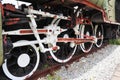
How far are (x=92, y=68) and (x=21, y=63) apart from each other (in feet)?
6.65

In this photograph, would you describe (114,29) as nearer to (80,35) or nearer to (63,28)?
(80,35)

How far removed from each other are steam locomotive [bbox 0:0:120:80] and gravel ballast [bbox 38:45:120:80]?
1.09ft

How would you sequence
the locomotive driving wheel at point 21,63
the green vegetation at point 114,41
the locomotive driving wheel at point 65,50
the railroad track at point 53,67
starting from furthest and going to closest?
the green vegetation at point 114,41
the locomotive driving wheel at point 65,50
the railroad track at point 53,67
the locomotive driving wheel at point 21,63

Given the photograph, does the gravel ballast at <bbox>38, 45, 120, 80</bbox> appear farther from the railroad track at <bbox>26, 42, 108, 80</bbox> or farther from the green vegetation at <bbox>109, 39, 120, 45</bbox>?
the green vegetation at <bbox>109, 39, 120, 45</bbox>

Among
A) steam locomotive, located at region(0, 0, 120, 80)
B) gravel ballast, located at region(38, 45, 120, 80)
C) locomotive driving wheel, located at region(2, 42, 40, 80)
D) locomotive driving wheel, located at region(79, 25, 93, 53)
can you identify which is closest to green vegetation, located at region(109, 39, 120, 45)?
gravel ballast, located at region(38, 45, 120, 80)

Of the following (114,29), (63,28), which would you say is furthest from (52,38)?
(114,29)

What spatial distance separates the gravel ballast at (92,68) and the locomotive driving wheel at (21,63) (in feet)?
1.31

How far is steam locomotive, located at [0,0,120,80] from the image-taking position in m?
4.31

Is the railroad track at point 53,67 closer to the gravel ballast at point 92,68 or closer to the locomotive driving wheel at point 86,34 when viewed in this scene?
the gravel ballast at point 92,68

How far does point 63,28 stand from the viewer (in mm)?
6027

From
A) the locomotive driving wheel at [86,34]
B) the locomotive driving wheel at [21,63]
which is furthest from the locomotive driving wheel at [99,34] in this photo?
the locomotive driving wheel at [21,63]

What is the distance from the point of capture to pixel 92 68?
604cm

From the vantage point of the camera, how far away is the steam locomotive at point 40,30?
431cm

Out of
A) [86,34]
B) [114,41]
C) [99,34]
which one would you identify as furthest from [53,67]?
[114,41]
